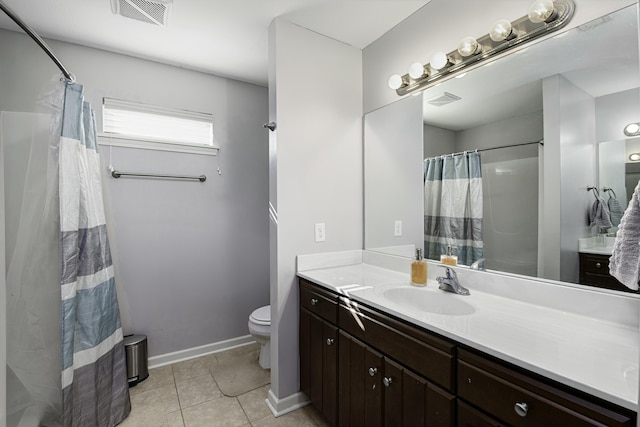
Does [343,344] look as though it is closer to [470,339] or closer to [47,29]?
[470,339]

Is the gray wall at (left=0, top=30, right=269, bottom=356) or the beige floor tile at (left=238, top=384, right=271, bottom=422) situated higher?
the gray wall at (left=0, top=30, right=269, bottom=356)

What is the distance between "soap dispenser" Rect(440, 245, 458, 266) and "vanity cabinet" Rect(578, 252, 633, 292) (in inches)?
20.5

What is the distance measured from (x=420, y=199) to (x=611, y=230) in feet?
2.83

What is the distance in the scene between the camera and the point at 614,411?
0.64 meters

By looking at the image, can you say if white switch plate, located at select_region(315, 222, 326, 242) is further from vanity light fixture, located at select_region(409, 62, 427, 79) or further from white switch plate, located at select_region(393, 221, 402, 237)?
vanity light fixture, located at select_region(409, 62, 427, 79)

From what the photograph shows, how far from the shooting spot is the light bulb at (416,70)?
1.62 meters

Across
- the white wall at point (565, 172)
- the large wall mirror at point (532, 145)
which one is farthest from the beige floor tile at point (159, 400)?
the white wall at point (565, 172)

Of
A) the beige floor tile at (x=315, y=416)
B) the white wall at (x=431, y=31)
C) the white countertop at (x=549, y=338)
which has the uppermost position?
the white wall at (x=431, y=31)

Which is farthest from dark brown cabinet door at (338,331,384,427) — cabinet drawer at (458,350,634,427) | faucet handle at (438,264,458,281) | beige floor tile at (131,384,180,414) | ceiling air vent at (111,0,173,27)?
ceiling air vent at (111,0,173,27)

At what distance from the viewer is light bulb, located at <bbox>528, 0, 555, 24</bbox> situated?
1.14 meters

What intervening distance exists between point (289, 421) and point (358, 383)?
0.69m

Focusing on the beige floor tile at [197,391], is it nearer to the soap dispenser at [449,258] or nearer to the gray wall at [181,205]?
the gray wall at [181,205]

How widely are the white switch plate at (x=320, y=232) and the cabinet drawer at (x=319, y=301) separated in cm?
30

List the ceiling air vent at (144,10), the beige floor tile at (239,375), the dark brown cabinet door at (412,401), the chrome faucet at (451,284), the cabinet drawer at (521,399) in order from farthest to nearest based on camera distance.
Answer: the beige floor tile at (239,375), the ceiling air vent at (144,10), the chrome faucet at (451,284), the dark brown cabinet door at (412,401), the cabinet drawer at (521,399)
